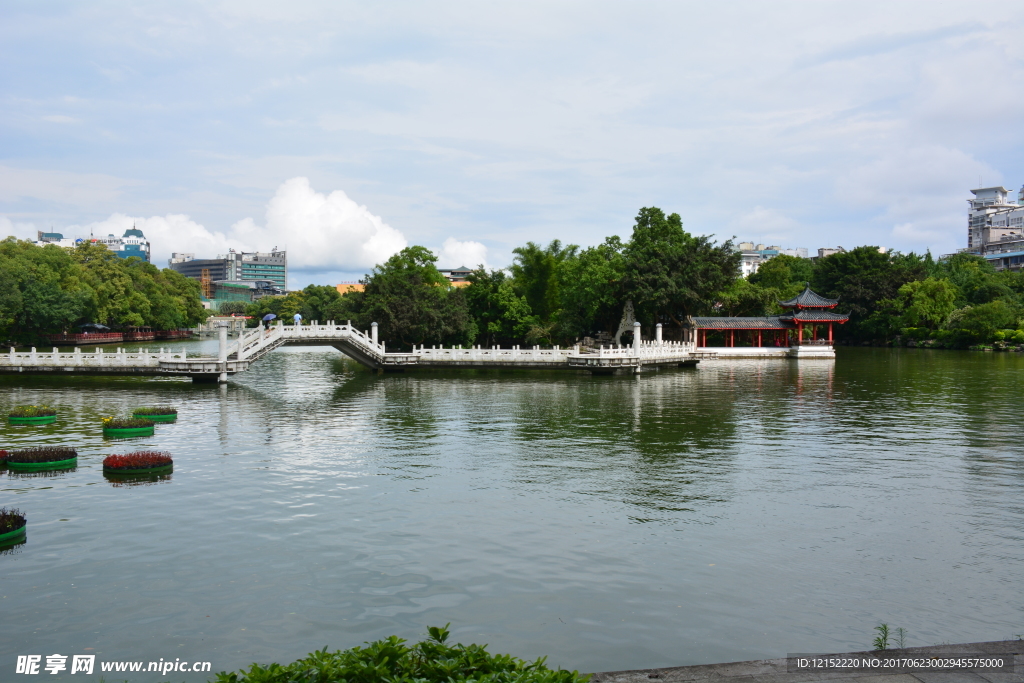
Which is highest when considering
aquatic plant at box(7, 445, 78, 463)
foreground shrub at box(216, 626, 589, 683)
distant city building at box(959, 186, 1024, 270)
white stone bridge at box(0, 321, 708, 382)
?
distant city building at box(959, 186, 1024, 270)

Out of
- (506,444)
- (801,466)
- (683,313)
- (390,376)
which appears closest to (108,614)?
(506,444)

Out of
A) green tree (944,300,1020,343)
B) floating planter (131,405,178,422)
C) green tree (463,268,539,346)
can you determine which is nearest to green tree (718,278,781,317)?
green tree (944,300,1020,343)

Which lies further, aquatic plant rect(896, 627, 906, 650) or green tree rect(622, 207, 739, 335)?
green tree rect(622, 207, 739, 335)

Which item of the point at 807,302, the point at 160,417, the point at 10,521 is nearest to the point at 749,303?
the point at 807,302

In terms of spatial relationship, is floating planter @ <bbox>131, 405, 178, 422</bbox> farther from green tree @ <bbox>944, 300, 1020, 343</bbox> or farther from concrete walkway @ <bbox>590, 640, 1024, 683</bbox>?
green tree @ <bbox>944, 300, 1020, 343</bbox>

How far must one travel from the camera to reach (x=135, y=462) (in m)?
17.1

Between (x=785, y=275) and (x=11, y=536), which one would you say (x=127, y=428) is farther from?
(x=785, y=275)

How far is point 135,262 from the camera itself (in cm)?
10581

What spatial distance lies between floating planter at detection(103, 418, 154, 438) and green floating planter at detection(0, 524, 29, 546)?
1139 centimetres

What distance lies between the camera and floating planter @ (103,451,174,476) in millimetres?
16969

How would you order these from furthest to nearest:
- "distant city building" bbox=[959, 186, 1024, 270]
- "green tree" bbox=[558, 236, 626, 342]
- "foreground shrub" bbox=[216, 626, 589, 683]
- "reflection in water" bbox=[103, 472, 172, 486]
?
"distant city building" bbox=[959, 186, 1024, 270], "green tree" bbox=[558, 236, 626, 342], "reflection in water" bbox=[103, 472, 172, 486], "foreground shrub" bbox=[216, 626, 589, 683]

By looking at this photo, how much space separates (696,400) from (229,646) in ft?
89.9

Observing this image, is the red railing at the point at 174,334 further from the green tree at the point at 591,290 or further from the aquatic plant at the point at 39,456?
the aquatic plant at the point at 39,456

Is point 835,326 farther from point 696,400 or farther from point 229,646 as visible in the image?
point 229,646
